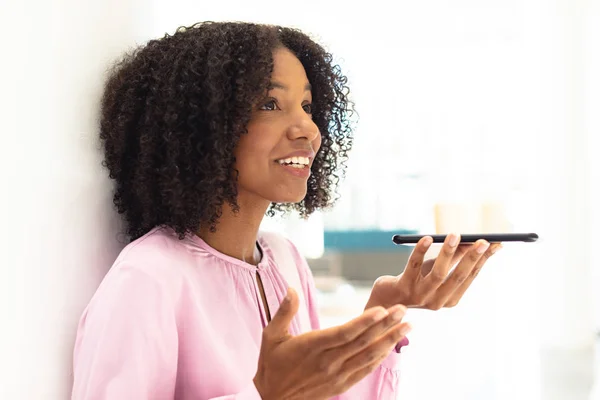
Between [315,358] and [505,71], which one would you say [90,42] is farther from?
[505,71]

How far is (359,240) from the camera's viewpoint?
9.34 feet

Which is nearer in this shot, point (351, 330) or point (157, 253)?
point (351, 330)

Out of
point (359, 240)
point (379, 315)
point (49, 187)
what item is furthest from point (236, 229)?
point (359, 240)

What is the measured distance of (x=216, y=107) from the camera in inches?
32.2

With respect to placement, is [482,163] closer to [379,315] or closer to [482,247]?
[482,247]

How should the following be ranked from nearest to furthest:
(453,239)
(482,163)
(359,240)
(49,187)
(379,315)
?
1. (379,315)
2. (49,187)
3. (453,239)
4. (482,163)
5. (359,240)

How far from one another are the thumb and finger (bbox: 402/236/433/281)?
303 mm

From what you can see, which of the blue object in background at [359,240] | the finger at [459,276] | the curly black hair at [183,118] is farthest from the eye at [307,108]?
the blue object in background at [359,240]

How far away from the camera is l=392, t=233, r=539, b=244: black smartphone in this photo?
2.78ft

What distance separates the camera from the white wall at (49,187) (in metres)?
0.61

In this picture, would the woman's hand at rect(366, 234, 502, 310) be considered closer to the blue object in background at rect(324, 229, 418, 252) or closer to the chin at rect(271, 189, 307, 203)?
the chin at rect(271, 189, 307, 203)

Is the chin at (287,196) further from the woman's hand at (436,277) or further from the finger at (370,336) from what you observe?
the finger at (370,336)

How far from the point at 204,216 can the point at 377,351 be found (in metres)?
0.35

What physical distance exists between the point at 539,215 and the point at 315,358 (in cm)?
231
